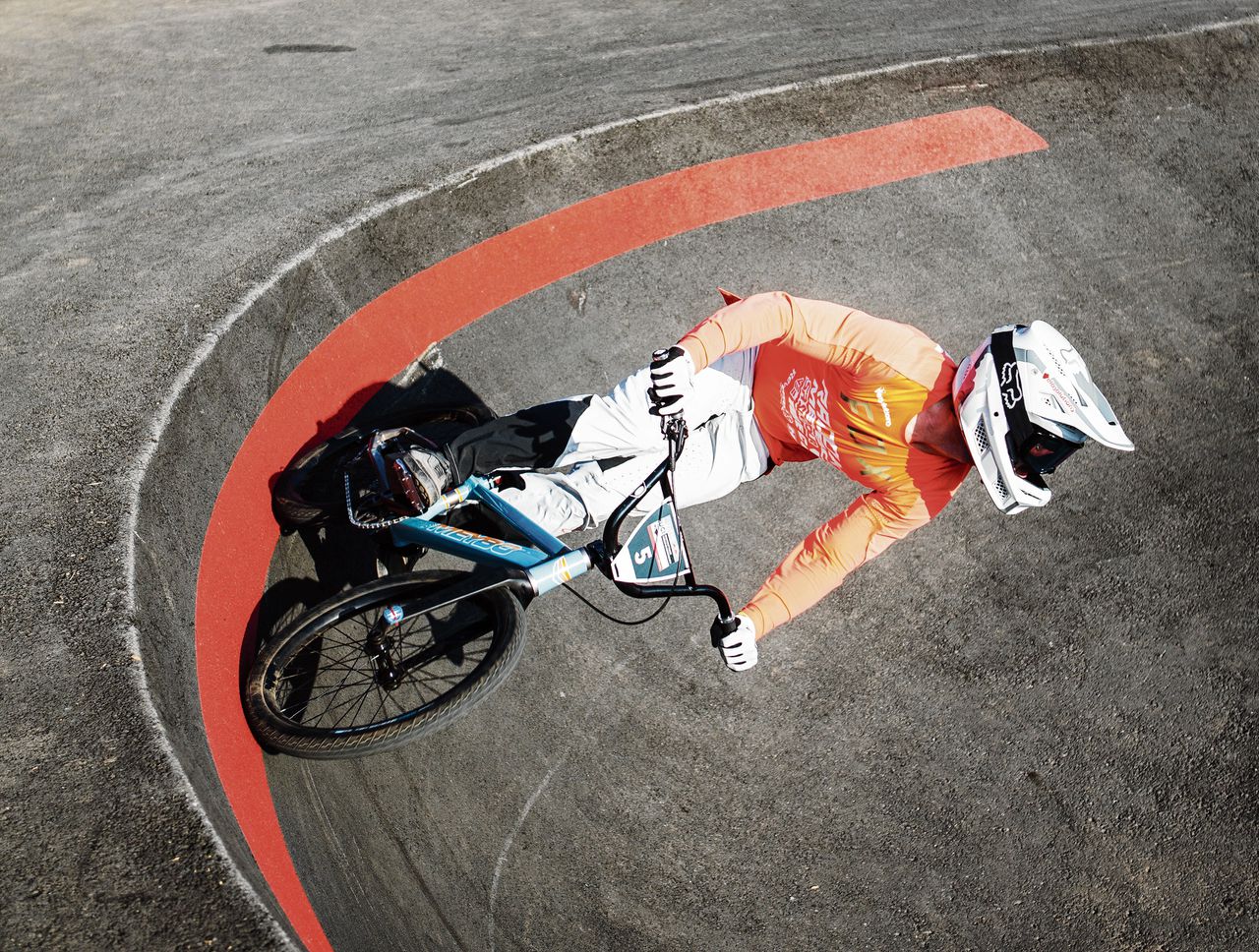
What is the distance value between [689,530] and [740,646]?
6.69 ft

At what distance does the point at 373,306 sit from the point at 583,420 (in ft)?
6.59

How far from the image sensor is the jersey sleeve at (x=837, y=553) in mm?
4898

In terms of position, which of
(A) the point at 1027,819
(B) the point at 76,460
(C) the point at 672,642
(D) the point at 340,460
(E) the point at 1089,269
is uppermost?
(B) the point at 76,460

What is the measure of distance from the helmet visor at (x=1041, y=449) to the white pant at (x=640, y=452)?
5.61ft

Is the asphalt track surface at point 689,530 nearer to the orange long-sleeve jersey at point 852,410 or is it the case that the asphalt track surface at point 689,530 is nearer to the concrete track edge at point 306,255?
the concrete track edge at point 306,255

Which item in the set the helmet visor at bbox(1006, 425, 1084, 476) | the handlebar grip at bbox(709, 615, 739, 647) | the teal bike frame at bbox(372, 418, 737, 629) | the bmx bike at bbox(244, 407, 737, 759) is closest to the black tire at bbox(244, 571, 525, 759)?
the bmx bike at bbox(244, 407, 737, 759)

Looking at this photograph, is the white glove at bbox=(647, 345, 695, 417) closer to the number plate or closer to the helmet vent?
the number plate

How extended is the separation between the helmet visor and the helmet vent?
0.11m

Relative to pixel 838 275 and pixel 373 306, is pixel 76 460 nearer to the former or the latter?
pixel 373 306

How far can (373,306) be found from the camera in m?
6.46

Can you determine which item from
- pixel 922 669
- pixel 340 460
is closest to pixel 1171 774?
pixel 922 669

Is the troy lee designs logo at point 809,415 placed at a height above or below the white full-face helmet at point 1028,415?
below

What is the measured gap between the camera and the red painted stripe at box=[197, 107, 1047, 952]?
445 cm

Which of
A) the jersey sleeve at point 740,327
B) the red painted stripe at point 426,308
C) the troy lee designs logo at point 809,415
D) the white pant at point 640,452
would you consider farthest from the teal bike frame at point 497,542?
the troy lee designs logo at point 809,415
